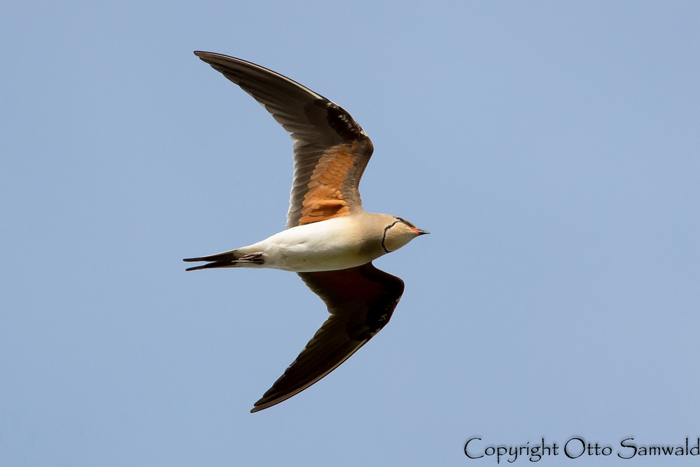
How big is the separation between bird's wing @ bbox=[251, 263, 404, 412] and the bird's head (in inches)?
25.1

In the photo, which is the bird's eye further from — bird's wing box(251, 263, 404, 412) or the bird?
bird's wing box(251, 263, 404, 412)

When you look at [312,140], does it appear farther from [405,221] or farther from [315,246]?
[405,221]

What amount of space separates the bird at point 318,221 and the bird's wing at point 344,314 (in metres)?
0.01

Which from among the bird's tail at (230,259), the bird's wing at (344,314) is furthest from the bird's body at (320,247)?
the bird's wing at (344,314)

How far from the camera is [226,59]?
10547 millimetres

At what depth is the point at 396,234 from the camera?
10.9m

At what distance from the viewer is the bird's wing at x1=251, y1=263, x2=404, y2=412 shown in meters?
11.5

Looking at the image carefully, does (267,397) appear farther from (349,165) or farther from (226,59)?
(226,59)

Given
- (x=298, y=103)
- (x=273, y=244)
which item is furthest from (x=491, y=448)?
(x=298, y=103)

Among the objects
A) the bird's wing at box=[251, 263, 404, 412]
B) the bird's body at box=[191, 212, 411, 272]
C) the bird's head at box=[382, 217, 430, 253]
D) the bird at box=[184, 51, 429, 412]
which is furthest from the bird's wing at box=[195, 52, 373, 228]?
the bird's wing at box=[251, 263, 404, 412]

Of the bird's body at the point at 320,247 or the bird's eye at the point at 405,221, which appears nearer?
the bird's body at the point at 320,247

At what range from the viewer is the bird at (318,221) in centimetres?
1062

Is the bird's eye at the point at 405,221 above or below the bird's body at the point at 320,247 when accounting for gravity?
above

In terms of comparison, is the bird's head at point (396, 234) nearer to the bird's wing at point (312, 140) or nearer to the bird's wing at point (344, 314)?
the bird's wing at point (312, 140)
